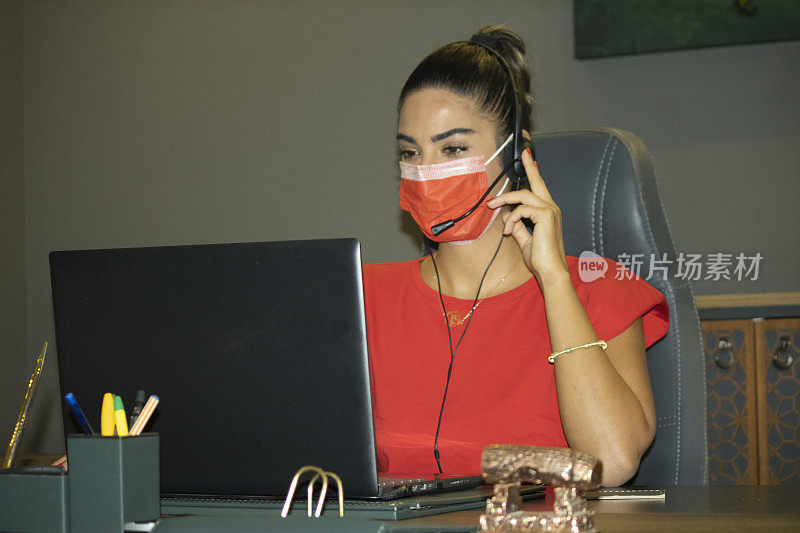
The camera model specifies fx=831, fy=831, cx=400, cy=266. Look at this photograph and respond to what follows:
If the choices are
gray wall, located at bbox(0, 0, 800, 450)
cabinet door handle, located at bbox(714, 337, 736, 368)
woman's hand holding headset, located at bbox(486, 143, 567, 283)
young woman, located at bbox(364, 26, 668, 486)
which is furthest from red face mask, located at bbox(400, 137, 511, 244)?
gray wall, located at bbox(0, 0, 800, 450)

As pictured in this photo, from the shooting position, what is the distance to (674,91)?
2383 millimetres

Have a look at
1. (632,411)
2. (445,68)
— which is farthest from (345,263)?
(445,68)

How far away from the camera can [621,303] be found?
1324 mm

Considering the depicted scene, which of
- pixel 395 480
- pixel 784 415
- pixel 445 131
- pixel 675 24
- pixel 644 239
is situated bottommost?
pixel 784 415

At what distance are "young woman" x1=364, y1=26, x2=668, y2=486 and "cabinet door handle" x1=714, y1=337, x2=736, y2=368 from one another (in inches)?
25.0

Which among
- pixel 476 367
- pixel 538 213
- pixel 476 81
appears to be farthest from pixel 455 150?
pixel 476 367

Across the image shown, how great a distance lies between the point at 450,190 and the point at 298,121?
1359 millimetres

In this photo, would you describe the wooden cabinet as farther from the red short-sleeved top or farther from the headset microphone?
the headset microphone

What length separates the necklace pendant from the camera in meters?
1.46

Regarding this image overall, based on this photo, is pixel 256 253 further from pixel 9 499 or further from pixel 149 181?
pixel 149 181

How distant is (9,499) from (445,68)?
3.44 feet

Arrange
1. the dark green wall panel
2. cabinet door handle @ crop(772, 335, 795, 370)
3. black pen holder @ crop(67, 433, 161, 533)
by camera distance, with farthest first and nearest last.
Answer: the dark green wall panel
cabinet door handle @ crop(772, 335, 795, 370)
black pen holder @ crop(67, 433, 161, 533)

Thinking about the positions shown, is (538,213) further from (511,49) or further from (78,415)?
(78,415)

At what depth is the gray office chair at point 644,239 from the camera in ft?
4.30
